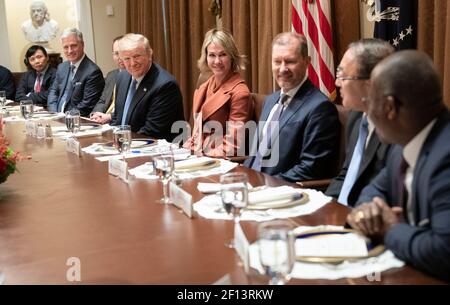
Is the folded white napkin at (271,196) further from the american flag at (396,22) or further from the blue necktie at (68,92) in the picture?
the blue necktie at (68,92)

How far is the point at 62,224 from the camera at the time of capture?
6.06ft

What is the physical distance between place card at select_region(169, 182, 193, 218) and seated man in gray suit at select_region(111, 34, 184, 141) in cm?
196

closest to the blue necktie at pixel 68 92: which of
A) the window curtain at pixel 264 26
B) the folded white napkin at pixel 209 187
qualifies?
the window curtain at pixel 264 26

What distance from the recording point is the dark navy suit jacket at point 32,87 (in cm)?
723

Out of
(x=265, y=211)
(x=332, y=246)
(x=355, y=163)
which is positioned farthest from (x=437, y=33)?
(x=332, y=246)

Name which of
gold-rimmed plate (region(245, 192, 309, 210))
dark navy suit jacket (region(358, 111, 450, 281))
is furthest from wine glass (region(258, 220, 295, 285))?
gold-rimmed plate (region(245, 192, 309, 210))

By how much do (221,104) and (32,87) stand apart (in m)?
4.77

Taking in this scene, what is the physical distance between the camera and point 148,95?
4.01 m

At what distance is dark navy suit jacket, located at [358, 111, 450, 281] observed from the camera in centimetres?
131

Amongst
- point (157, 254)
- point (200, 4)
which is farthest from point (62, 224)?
point (200, 4)

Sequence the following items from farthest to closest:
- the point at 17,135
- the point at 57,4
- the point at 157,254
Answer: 1. the point at 57,4
2. the point at 17,135
3. the point at 157,254

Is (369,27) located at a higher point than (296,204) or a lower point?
higher
